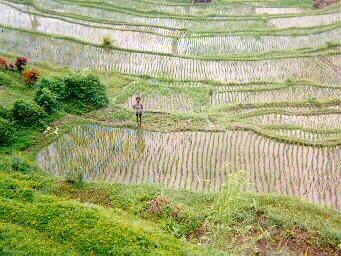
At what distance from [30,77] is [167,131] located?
16.4 feet

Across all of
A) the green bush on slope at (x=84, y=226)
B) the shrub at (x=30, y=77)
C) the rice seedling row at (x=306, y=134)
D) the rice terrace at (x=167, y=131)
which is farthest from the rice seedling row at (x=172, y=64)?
the green bush on slope at (x=84, y=226)

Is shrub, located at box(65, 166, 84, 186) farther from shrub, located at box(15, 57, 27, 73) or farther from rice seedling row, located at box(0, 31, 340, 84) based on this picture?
rice seedling row, located at box(0, 31, 340, 84)

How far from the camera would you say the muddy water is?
337 inches

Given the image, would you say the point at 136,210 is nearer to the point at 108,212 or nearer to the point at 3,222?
the point at 108,212

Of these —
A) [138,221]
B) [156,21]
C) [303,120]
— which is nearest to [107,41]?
[156,21]

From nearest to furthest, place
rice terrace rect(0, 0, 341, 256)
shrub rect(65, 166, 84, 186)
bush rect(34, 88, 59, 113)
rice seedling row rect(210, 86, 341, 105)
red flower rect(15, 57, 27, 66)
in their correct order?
1. rice terrace rect(0, 0, 341, 256)
2. shrub rect(65, 166, 84, 186)
3. bush rect(34, 88, 59, 113)
4. red flower rect(15, 57, 27, 66)
5. rice seedling row rect(210, 86, 341, 105)

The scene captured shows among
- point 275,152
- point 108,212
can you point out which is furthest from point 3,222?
point 275,152

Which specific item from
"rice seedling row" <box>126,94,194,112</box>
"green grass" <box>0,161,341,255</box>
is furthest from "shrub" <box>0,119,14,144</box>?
"rice seedling row" <box>126,94,194,112</box>

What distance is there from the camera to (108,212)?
6.88 meters

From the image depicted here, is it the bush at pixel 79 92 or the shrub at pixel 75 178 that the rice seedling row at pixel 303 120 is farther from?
the shrub at pixel 75 178

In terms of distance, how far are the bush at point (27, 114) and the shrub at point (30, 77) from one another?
1979 millimetres

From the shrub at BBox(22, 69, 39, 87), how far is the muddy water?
2760 mm

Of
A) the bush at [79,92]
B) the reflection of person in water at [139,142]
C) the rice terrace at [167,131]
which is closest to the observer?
the rice terrace at [167,131]

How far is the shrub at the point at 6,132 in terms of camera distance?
8.88m
